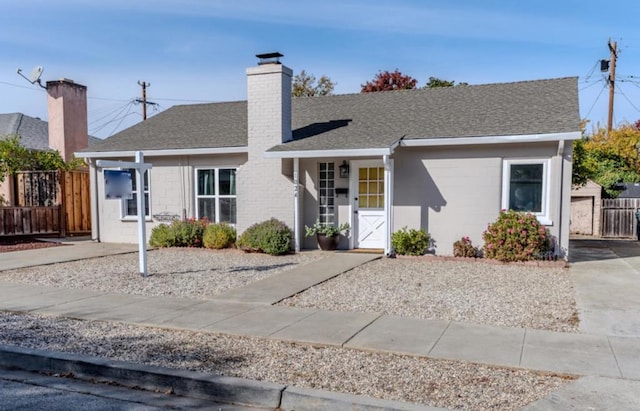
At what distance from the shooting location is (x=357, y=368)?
4707mm

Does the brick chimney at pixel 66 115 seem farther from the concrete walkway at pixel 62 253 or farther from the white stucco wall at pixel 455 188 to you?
the white stucco wall at pixel 455 188

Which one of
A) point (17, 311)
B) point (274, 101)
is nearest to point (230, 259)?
point (274, 101)

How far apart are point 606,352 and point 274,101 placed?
31.8 feet

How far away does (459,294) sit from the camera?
25.6ft

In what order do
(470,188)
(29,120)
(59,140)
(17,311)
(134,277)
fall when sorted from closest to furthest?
(17,311) < (134,277) < (470,188) < (59,140) < (29,120)

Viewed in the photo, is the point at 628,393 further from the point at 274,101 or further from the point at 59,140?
the point at 59,140

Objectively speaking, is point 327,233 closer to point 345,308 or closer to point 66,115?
point 345,308

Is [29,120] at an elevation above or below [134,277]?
above

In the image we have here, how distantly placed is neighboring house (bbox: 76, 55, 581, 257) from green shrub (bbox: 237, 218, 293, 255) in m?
0.38

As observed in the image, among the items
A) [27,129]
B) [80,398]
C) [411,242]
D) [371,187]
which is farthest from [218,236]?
[27,129]

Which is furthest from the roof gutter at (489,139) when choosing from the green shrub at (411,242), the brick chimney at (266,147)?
the brick chimney at (266,147)

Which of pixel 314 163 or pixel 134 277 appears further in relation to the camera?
pixel 314 163

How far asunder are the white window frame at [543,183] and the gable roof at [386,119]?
0.72 meters

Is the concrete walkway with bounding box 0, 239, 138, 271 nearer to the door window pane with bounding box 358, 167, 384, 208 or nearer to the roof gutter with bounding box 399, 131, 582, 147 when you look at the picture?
the door window pane with bounding box 358, 167, 384, 208
